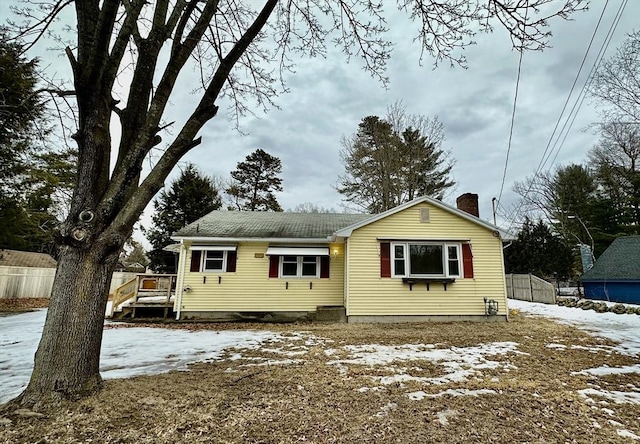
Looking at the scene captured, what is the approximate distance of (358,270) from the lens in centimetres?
1059

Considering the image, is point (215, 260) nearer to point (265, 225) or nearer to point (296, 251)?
point (265, 225)

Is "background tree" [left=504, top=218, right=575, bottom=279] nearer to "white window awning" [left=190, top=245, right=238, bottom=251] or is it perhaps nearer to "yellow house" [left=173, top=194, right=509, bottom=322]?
"yellow house" [left=173, top=194, right=509, bottom=322]

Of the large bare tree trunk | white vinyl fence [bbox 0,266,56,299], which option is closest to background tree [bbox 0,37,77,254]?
white vinyl fence [bbox 0,266,56,299]

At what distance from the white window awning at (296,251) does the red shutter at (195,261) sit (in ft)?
8.28

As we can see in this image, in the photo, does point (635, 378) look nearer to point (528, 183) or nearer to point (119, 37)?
point (119, 37)

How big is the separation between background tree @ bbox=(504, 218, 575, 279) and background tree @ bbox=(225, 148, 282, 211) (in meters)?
18.2

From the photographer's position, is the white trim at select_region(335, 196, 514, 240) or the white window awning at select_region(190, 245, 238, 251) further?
the white window awning at select_region(190, 245, 238, 251)

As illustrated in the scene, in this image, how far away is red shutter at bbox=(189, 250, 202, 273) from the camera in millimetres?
11258

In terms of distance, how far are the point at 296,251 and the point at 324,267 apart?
126 centimetres

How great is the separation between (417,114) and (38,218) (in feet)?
76.2

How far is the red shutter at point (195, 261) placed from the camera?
11.3 meters

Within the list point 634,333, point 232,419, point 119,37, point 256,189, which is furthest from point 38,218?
point 634,333

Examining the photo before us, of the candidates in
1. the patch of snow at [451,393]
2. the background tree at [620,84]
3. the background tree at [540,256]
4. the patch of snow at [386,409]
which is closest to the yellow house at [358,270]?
the background tree at [620,84]

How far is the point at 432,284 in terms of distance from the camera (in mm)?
10633
